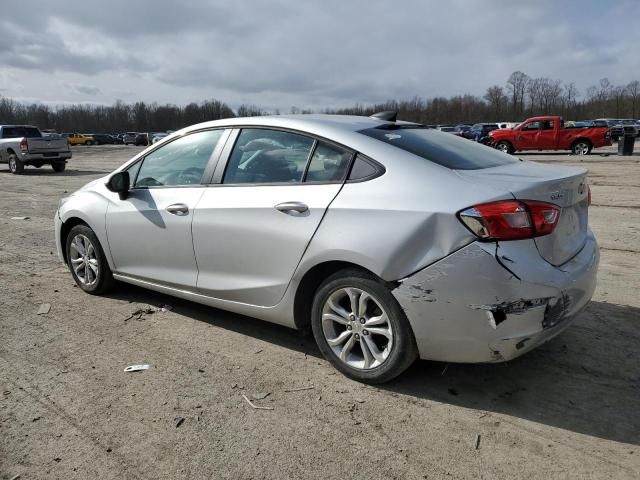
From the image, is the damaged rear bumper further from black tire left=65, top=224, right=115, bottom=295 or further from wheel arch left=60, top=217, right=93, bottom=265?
wheel arch left=60, top=217, right=93, bottom=265

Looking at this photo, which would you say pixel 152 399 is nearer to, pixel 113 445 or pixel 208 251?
pixel 113 445

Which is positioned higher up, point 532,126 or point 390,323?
point 532,126

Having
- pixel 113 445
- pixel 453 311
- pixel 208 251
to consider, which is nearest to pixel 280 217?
pixel 208 251

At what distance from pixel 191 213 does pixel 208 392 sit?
4.41ft

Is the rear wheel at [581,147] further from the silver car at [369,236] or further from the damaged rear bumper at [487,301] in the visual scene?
the damaged rear bumper at [487,301]

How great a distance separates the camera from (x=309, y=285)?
3367 mm

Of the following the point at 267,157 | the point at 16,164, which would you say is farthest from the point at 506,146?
the point at 267,157

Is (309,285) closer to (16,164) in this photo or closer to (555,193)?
(555,193)

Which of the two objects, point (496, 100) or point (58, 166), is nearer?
point (58, 166)

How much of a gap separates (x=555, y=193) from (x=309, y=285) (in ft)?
5.14

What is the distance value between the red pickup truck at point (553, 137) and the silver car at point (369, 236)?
24378mm

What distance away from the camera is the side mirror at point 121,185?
4410mm

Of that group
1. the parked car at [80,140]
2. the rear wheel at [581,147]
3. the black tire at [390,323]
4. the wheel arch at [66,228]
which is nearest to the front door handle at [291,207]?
the black tire at [390,323]

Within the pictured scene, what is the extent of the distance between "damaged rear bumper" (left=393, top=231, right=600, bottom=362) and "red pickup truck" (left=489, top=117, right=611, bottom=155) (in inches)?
997
